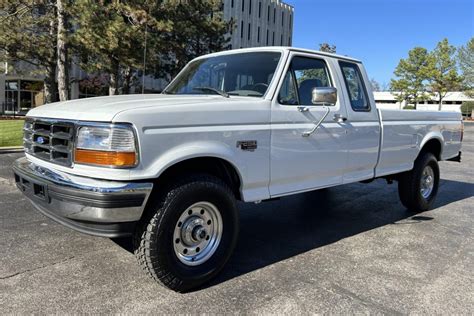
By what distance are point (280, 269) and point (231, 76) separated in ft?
6.58

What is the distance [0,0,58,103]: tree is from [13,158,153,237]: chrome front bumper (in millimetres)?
15351

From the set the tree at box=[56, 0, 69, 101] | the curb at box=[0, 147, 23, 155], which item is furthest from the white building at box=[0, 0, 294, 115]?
the curb at box=[0, 147, 23, 155]

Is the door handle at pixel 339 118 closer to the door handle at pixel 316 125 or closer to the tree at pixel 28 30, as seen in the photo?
the door handle at pixel 316 125

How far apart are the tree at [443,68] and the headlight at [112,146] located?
60.1 metres

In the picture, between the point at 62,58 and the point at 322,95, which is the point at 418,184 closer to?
the point at 322,95

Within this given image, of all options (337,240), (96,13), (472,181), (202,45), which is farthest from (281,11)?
(337,240)

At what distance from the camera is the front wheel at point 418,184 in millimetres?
6039

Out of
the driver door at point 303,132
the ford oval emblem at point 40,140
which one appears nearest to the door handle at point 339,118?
the driver door at point 303,132

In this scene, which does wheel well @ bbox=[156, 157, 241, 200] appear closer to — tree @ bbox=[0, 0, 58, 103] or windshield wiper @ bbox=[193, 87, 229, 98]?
windshield wiper @ bbox=[193, 87, 229, 98]

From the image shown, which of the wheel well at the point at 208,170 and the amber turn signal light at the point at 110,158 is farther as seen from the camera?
the wheel well at the point at 208,170

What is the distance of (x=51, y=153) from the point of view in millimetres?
3281

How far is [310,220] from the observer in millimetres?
5613

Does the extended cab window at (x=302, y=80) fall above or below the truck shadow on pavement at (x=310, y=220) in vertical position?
above

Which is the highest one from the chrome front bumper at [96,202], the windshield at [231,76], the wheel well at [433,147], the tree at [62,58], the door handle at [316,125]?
the tree at [62,58]
